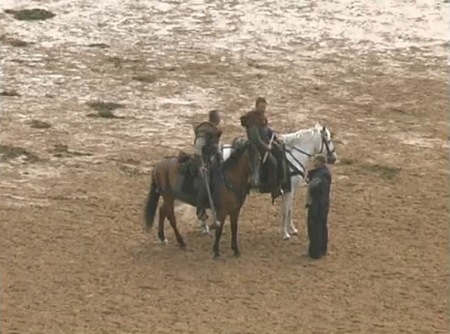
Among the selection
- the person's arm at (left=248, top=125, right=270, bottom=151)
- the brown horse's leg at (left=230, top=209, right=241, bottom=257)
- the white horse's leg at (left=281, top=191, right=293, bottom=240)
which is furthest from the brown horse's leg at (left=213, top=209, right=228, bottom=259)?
the white horse's leg at (left=281, top=191, right=293, bottom=240)

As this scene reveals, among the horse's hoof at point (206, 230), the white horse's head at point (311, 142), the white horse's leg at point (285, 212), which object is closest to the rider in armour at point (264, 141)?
the white horse's leg at point (285, 212)

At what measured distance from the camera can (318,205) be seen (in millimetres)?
15258

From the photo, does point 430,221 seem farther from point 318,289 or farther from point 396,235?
point 318,289

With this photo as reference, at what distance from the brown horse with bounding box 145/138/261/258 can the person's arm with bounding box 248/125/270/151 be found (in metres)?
0.09

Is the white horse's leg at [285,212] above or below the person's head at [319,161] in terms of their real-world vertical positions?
below

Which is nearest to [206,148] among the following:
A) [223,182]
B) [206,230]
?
[223,182]

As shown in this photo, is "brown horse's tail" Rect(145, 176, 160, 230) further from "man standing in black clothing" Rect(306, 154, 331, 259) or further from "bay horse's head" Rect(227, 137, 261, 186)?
"man standing in black clothing" Rect(306, 154, 331, 259)

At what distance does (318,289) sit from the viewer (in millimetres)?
14406

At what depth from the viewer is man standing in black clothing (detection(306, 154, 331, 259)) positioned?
1519cm

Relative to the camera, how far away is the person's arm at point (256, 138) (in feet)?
48.5

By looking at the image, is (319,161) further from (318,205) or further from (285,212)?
(285,212)

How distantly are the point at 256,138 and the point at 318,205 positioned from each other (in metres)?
1.25

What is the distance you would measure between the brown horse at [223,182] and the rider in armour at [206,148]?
11cm

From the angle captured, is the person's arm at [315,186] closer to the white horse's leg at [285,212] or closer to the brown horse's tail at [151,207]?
the white horse's leg at [285,212]
